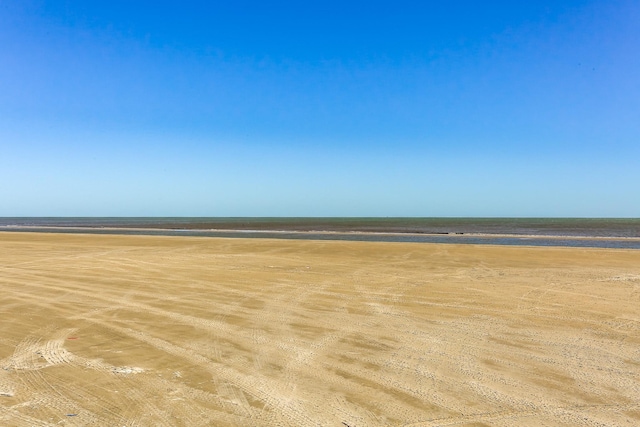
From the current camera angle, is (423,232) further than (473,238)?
Yes

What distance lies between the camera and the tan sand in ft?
13.9

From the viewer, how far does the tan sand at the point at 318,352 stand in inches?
167

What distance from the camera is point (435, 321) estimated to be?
790cm

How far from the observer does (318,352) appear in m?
6.05

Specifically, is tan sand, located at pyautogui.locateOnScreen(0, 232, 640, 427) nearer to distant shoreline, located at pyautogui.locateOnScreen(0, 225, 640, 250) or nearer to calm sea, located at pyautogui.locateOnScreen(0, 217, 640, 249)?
distant shoreline, located at pyautogui.locateOnScreen(0, 225, 640, 250)

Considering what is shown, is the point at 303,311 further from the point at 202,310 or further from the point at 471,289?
the point at 471,289

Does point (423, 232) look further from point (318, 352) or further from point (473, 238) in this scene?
point (318, 352)

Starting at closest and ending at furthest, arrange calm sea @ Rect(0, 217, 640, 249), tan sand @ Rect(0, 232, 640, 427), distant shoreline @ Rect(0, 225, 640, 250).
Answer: tan sand @ Rect(0, 232, 640, 427) < distant shoreline @ Rect(0, 225, 640, 250) < calm sea @ Rect(0, 217, 640, 249)

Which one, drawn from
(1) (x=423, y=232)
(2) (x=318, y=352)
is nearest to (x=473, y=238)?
(1) (x=423, y=232)

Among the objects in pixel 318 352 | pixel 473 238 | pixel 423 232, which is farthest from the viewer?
pixel 423 232

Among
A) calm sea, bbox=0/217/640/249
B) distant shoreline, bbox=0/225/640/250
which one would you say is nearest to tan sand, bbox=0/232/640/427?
distant shoreline, bbox=0/225/640/250

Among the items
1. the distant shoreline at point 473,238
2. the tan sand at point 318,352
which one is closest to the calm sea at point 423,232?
the distant shoreline at point 473,238

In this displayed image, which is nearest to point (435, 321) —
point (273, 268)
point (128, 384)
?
point (128, 384)

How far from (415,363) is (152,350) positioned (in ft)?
13.4
